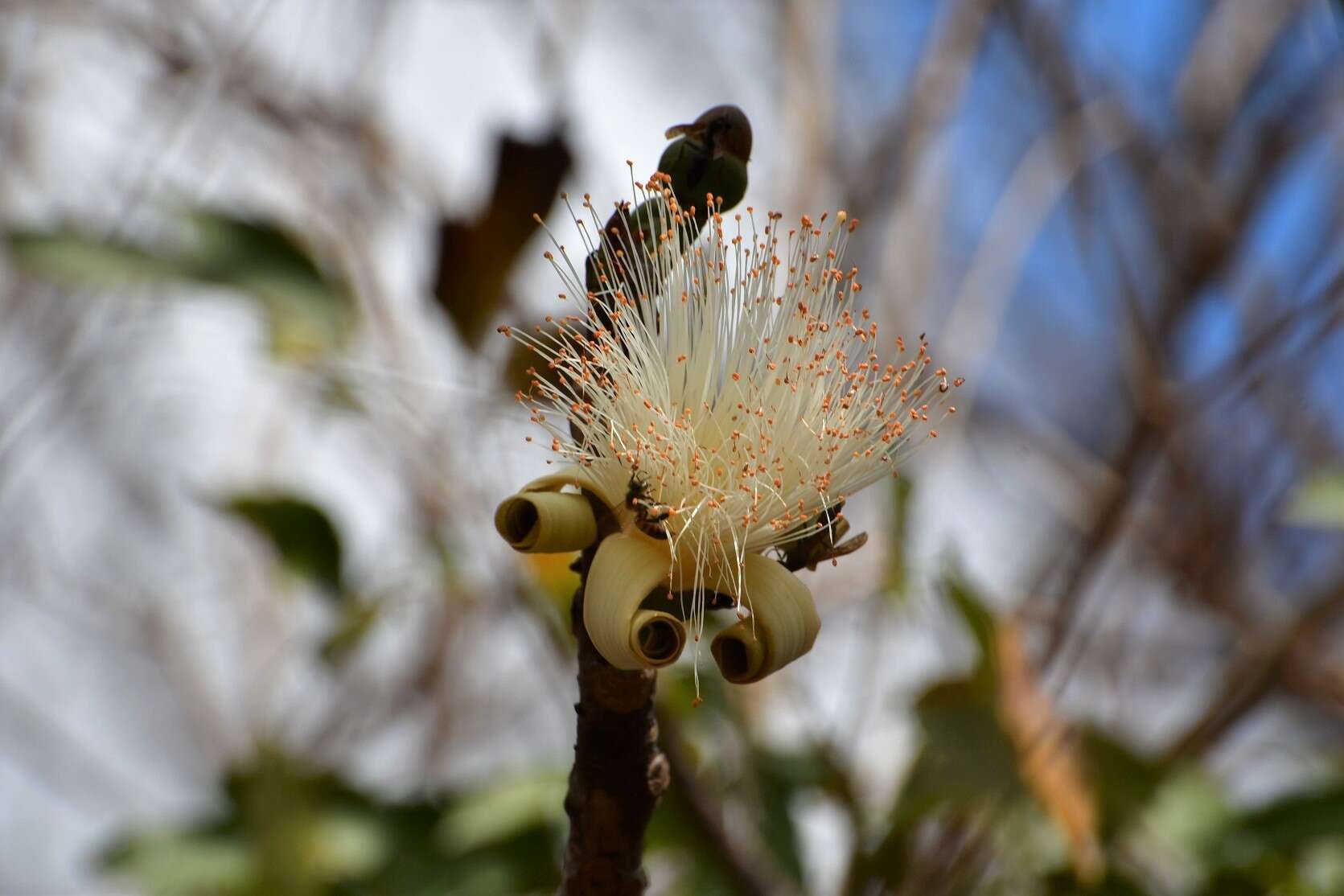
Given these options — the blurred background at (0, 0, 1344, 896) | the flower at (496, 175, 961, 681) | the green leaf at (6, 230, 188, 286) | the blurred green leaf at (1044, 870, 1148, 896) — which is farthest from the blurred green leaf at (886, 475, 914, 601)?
the green leaf at (6, 230, 188, 286)

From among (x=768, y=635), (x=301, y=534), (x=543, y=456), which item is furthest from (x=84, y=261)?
(x=768, y=635)

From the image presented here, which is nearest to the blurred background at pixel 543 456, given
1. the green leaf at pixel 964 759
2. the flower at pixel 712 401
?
the green leaf at pixel 964 759

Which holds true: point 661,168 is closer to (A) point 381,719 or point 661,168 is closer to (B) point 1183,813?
(B) point 1183,813

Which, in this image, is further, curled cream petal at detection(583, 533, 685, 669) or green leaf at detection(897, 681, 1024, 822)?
green leaf at detection(897, 681, 1024, 822)

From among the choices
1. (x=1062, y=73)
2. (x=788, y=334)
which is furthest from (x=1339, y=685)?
(x=788, y=334)

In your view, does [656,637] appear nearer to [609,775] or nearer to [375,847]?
[609,775]

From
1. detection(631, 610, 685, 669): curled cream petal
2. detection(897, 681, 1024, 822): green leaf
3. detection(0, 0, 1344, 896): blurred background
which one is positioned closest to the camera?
detection(631, 610, 685, 669): curled cream petal

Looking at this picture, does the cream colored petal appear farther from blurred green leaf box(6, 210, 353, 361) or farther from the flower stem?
blurred green leaf box(6, 210, 353, 361)
